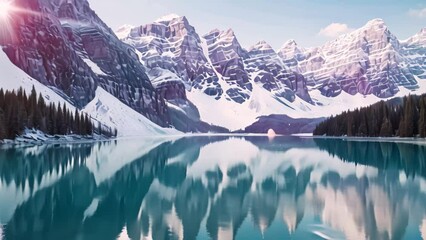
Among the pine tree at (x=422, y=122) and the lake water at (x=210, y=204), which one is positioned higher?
the pine tree at (x=422, y=122)

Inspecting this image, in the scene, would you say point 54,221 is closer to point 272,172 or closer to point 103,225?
point 103,225

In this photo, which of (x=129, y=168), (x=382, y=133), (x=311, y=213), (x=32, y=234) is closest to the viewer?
(x=32, y=234)

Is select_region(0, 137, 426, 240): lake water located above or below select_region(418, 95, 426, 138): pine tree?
below

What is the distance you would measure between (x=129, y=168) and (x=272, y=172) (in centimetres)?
1879

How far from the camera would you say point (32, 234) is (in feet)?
72.7

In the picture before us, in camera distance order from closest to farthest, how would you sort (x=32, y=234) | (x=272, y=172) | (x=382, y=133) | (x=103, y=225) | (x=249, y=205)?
(x=32, y=234) < (x=103, y=225) < (x=249, y=205) < (x=272, y=172) < (x=382, y=133)

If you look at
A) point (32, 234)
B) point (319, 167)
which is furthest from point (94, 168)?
point (32, 234)

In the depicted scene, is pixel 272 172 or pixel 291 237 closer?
pixel 291 237

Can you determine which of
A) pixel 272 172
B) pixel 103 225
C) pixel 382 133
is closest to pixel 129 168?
pixel 272 172

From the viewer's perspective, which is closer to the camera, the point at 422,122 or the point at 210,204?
the point at 210,204

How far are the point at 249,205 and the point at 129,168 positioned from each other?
99.1 ft

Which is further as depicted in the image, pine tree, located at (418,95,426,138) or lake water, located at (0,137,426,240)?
pine tree, located at (418,95,426,138)

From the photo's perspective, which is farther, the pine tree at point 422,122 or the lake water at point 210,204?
the pine tree at point 422,122

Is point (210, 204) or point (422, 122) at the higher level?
point (422, 122)
